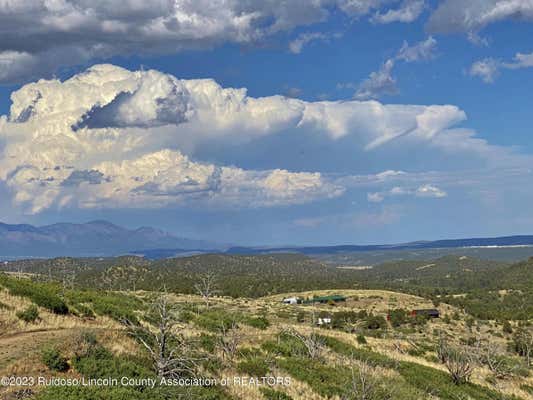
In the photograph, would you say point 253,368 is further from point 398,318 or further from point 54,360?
point 398,318

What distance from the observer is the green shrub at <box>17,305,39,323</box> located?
21375 mm

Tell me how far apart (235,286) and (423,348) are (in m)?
124

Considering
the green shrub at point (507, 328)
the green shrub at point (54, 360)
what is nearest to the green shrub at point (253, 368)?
the green shrub at point (54, 360)

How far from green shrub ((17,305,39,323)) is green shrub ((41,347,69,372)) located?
19.1 feet

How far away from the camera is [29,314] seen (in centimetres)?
2172

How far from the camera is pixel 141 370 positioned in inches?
691

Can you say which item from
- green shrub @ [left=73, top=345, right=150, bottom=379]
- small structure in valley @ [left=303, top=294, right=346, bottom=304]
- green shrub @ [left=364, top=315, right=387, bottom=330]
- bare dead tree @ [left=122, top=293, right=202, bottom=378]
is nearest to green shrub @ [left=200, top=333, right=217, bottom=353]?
bare dead tree @ [left=122, top=293, right=202, bottom=378]

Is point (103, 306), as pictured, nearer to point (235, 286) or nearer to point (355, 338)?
point (355, 338)

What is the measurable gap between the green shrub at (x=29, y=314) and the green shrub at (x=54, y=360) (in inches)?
229

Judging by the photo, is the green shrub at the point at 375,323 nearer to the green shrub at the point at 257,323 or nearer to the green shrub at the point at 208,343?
the green shrub at the point at 257,323

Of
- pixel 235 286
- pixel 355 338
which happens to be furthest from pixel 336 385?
pixel 235 286

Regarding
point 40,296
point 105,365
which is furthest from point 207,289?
point 105,365

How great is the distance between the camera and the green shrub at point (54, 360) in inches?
627

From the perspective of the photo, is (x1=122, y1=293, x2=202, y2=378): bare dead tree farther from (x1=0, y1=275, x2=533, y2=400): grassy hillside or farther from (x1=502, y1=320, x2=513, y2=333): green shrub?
(x1=502, y1=320, x2=513, y2=333): green shrub
